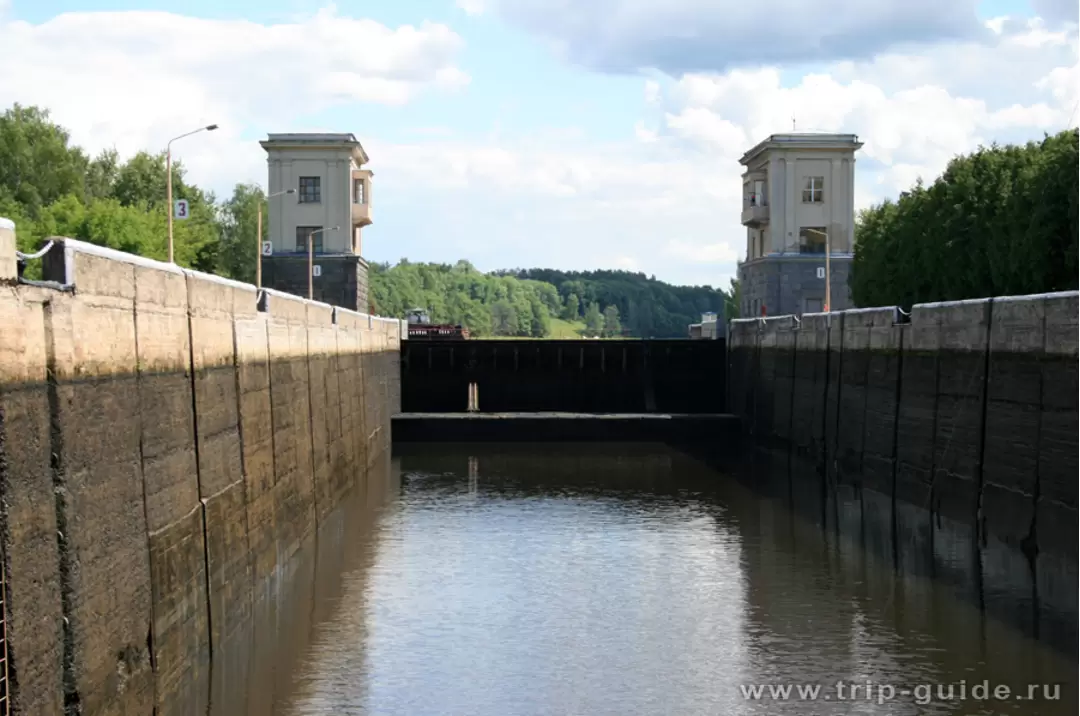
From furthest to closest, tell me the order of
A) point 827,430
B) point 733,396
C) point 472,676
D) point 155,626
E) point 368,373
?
point 733,396 < point 368,373 < point 827,430 < point 472,676 < point 155,626

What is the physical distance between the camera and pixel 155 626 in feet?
38.3

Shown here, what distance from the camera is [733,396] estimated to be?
141 ft

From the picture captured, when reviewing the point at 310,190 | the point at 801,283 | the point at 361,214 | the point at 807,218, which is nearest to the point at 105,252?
the point at 310,190

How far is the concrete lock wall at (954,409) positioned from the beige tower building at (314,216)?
36.2m

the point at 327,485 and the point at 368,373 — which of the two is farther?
the point at 368,373

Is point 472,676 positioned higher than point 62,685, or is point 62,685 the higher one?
point 62,685

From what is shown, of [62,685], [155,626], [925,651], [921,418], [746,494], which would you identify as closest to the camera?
[62,685]

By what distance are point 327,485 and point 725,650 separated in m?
11.7

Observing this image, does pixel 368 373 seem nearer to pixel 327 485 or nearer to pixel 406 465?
pixel 406 465

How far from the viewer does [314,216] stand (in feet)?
226

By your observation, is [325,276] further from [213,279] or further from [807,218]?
[213,279]

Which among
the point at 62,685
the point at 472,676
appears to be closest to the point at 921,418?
the point at 472,676

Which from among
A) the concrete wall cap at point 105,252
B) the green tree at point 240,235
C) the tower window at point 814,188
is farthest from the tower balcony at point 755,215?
the concrete wall cap at point 105,252

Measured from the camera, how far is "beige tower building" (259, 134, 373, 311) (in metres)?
68.2
